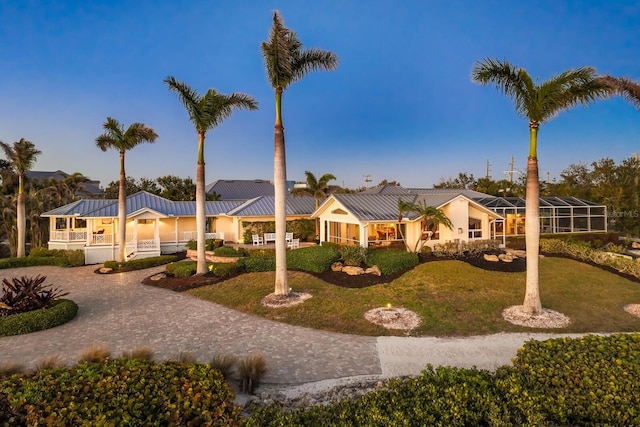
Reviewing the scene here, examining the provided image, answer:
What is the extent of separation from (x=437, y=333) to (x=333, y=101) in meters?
21.9

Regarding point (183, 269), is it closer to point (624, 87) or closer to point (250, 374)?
point (250, 374)

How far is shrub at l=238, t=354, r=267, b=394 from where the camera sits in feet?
21.2

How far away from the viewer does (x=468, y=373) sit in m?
5.32

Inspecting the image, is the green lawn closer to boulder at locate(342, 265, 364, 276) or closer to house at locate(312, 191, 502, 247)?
boulder at locate(342, 265, 364, 276)

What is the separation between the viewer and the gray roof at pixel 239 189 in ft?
170

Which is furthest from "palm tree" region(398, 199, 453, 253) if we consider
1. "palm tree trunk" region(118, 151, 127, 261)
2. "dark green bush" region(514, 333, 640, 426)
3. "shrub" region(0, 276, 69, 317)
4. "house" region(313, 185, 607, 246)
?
"palm tree trunk" region(118, 151, 127, 261)

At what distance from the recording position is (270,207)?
3011 cm

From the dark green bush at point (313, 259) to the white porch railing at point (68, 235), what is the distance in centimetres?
1840

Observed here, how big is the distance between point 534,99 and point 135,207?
27748mm

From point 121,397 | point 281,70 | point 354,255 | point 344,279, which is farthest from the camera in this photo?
point 354,255

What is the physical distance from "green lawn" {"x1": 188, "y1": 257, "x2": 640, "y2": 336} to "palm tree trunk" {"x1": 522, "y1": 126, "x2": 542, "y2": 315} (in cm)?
104

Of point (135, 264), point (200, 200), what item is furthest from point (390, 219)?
point (135, 264)

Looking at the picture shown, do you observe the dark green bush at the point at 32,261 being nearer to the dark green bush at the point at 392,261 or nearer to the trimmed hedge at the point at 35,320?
the trimmed hedge at the point at 35,320

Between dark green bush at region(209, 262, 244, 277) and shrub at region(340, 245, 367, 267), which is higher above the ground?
shrub at region(340, 245, 367, 267)
